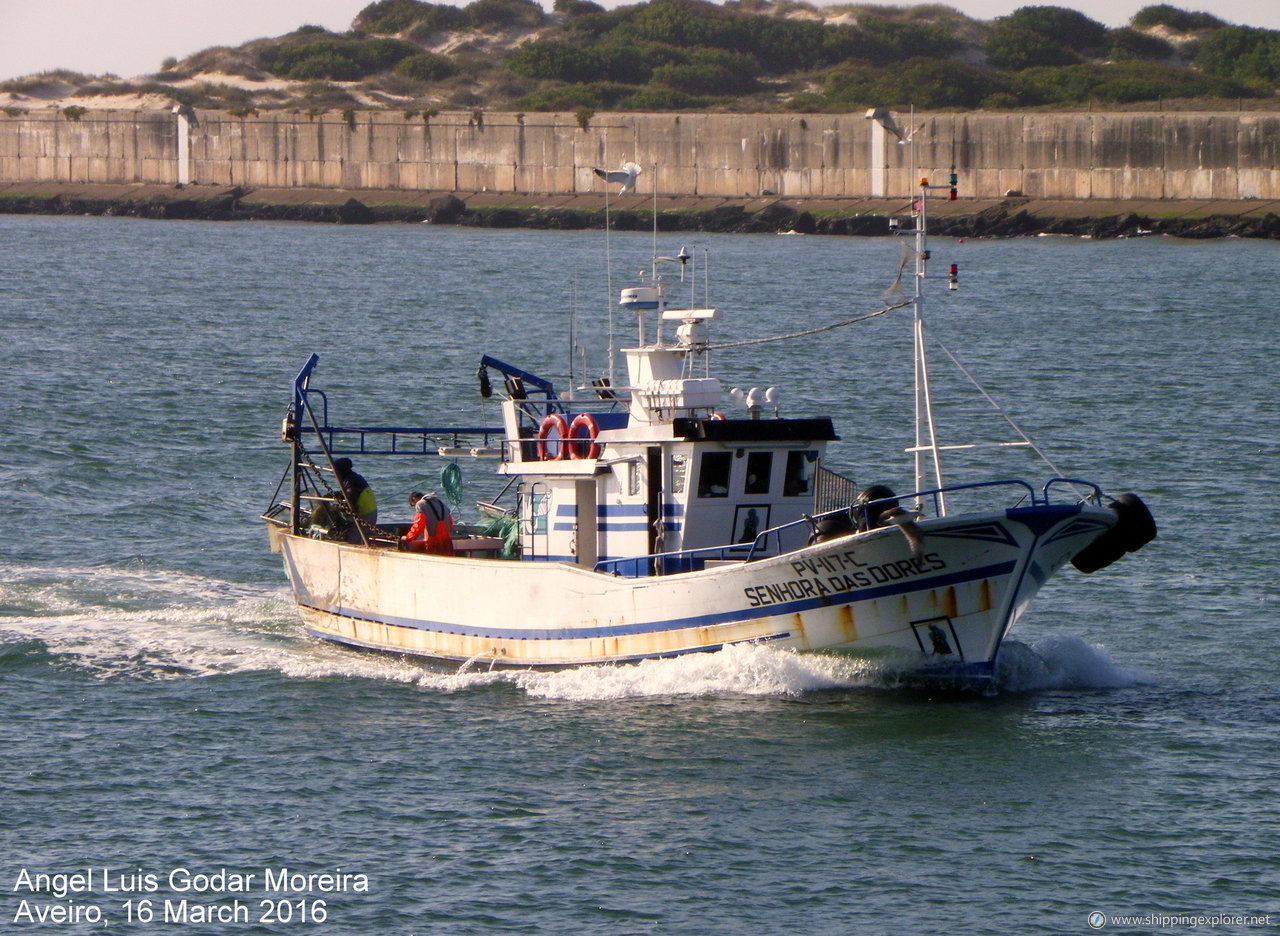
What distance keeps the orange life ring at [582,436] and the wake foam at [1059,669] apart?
5214mm

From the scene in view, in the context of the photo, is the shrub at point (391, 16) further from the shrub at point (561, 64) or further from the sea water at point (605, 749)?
the sea water at point (605, 749)

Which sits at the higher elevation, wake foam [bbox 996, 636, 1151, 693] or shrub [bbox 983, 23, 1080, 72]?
shrub [bbox 983, 23, 1080, 72]

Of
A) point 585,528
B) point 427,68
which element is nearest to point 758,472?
point 585,528

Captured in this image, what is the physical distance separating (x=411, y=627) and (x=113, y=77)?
128 m

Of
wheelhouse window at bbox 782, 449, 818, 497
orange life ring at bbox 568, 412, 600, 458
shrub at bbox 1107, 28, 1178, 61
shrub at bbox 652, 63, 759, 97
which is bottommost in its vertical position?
wheelhouse window at bbox 782, 449, 818, 497

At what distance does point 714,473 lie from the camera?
21031 millimetres

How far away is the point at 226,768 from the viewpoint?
18.8 meters

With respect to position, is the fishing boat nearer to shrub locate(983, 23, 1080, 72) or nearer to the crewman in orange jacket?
the crewman in orange jacket

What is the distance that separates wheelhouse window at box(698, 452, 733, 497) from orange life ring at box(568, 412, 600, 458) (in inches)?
58.5

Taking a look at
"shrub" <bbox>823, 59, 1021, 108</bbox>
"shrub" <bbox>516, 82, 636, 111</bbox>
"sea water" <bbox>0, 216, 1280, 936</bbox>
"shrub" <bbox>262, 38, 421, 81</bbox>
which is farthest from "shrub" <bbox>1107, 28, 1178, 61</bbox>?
"sea water" <bbox>0, 216, 1280, 936</bbox>

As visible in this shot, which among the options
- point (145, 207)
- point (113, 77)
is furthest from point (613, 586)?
point (113, 77)

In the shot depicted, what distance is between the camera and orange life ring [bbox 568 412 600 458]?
862 inches

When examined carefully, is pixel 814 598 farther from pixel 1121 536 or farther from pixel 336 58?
pixel 336 58

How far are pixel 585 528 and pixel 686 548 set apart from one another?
5.20ft
